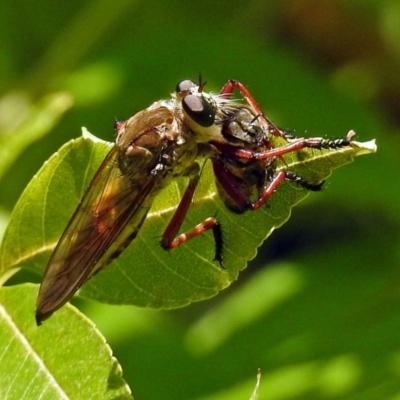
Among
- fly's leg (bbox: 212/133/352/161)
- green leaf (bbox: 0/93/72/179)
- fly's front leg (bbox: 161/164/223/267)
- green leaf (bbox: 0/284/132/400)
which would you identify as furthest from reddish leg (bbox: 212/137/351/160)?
green leaf (bbox: 0/284/132/400)

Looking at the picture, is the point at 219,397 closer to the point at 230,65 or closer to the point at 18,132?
the point at 18,132

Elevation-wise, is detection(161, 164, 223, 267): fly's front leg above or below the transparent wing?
below

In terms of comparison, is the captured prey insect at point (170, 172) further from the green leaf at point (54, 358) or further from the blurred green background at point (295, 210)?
the blurred green background at point (295, 210)

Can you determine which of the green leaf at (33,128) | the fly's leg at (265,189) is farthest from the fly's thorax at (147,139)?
the fly's leg at (265,189)

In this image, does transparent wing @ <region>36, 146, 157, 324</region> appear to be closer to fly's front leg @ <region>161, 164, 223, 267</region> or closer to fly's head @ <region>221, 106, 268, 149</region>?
fly's front leg @ <region>161, 164, 223, 267</region>

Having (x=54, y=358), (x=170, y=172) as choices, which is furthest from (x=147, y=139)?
(x=54, y=358)

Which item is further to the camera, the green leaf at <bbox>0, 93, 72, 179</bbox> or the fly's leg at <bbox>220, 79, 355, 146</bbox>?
the green leaf at <bbox>0, 93, 72, 179</bbox>

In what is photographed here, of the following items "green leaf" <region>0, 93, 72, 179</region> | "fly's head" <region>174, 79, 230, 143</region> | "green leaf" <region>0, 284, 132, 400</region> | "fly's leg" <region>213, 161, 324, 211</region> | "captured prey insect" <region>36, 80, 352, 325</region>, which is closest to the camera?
"green leaf" <region>0, 284, 132, 400</region>

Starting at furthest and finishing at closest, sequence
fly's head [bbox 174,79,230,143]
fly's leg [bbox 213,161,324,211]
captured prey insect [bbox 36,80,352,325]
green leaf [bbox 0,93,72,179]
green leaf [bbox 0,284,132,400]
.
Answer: green leaf [bbox 0,93,72,179] → fly's head [bbox 174,79,230,143] → captured prey insect [bbox 36,80,352,325] → fly's leg [bbox 213,161,324,211] → green leaf [bbox 0,284,132,400]

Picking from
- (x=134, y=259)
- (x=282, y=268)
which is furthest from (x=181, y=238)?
(x=282, y=268)
